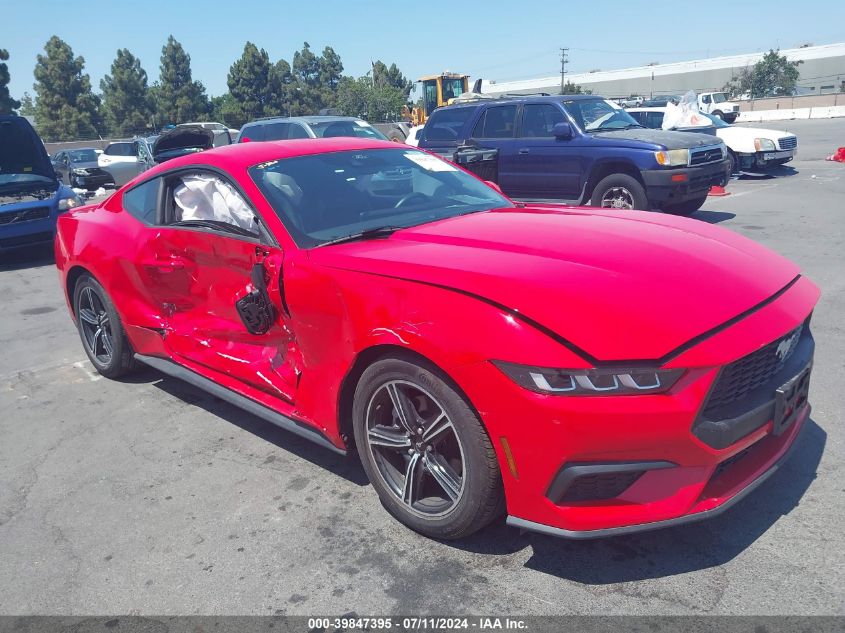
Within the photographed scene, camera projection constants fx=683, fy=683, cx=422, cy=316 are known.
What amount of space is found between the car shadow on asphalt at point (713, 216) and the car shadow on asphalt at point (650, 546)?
25.2 feet

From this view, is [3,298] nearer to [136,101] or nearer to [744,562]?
[744,562]

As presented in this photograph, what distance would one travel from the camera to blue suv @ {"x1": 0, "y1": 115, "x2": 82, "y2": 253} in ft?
30.6

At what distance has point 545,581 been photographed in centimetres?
249

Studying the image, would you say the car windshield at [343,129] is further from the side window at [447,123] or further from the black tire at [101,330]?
the black tire at [101,330]

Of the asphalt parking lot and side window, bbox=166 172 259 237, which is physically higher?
side window, bbox=166 172 259 237

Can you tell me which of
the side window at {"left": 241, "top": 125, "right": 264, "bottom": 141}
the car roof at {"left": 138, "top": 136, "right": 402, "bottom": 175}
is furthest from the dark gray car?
the car roof at {"left": 138, "top": 136, "right": 402, "bottom": 175}

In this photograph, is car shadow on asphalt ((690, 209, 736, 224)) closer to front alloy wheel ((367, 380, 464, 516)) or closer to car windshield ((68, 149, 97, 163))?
front alloy wheel ((367, 380, 464, 516))

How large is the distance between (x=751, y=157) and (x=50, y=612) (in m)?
14.7

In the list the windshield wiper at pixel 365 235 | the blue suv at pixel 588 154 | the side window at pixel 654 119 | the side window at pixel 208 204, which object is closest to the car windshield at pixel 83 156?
the blue suv at pixel 588 154

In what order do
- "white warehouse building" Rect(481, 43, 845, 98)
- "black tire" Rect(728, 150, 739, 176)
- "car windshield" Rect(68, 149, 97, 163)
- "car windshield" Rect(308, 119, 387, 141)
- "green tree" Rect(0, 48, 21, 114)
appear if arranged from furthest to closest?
"white warehouse building" Rect(481, 43, 845, 98) < "green tree" Rect(0, 48, 21, 114) < "car windshield" Rect(68, 149, 97, 163) < "black tire" Rect(728, 150, 739, 176) < "car windshield" Rect(308, 119, 387, 141)

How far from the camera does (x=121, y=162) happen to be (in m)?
21.1

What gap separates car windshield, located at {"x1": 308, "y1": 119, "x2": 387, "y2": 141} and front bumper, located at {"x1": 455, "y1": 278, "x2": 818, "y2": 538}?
10305 mm

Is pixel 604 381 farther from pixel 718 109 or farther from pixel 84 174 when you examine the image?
pixel 718 109

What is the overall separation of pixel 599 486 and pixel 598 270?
2.64ft
